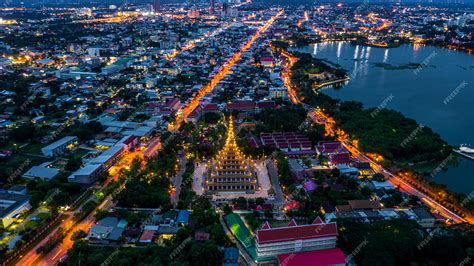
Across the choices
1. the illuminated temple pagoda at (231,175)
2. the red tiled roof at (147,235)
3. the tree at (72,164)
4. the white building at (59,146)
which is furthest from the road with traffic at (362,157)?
the white building at (59,146)

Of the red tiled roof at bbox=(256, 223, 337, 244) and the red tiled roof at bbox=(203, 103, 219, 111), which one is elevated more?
the red tiled roof at bbox=(256, 223, 337, 244)

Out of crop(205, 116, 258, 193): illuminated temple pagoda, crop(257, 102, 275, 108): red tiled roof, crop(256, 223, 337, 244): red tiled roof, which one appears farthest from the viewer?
crop(257, 102, 275, 108): red tiled roof

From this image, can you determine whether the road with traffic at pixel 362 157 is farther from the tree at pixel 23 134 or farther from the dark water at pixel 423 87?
the tree at pixel 23 134

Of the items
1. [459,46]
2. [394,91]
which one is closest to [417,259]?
[394,91]

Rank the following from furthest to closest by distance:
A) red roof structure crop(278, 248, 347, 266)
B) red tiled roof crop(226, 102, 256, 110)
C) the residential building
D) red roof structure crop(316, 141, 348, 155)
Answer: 1. red tiled roof crop(226, 102, 256, 110)
2. red roof structure crop(316, 141, 348, 155)
3. the residential building
4. red roof structure crop(278, 248, 347, 266)

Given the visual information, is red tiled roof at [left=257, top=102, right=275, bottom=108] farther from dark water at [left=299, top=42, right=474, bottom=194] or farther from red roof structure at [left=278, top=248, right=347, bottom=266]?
red roof structure at [left=278, top=248, right=347, bottom=266]

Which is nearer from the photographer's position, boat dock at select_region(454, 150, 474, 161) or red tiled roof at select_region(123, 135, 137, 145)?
boat dock at select_region(454, 150, 474, 161)

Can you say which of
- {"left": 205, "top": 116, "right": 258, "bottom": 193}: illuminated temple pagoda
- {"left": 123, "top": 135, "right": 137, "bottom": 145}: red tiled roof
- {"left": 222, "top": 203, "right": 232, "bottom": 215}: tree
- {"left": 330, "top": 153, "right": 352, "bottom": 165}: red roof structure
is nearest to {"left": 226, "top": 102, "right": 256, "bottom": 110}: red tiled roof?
{"left": 123, "top": 135, "right": 137, "bottom": 145}: red tiled roof

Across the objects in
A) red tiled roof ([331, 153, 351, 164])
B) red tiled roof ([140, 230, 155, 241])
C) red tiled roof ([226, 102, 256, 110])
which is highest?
red tiled roof ([226, 102, 256, 110])
